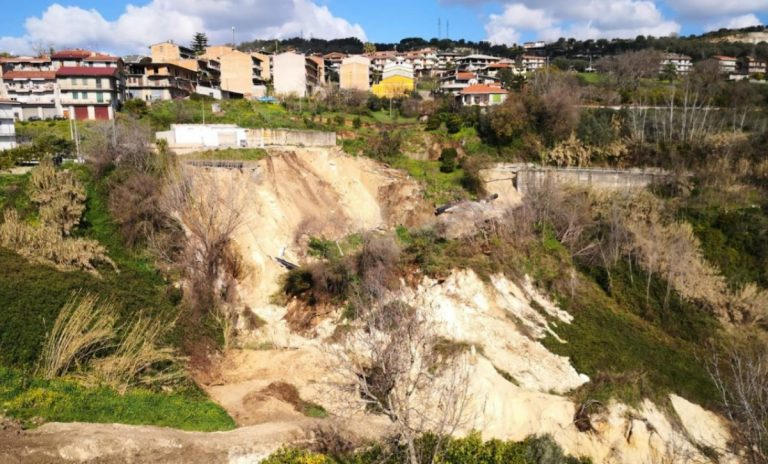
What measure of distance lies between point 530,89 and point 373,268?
31.2 metres

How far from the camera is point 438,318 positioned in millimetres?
22891

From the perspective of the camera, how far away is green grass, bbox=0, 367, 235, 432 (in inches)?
538

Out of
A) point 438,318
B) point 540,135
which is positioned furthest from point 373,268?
point 540,135

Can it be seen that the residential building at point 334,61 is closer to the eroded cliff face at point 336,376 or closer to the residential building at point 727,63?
the residential building at point 727,63

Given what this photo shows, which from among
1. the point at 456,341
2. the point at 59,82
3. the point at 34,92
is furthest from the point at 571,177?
the point at 34,92

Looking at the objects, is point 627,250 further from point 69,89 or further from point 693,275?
point 69,89

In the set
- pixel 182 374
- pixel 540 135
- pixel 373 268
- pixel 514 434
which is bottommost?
pixel 514 434

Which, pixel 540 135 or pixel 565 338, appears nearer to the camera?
pixel 565 338

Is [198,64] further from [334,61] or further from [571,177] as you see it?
[334,61]

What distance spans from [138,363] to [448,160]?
2846 centimetres

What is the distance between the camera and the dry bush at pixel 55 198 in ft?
73.9

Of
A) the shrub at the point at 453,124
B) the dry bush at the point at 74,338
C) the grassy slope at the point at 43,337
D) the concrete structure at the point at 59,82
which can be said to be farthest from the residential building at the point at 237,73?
the dry bush at the point at 74,338

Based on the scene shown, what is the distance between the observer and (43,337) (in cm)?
1614

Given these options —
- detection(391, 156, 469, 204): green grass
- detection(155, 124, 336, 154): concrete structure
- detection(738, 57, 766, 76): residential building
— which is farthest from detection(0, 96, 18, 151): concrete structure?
detection(738, 57, 766, 76): residential building
